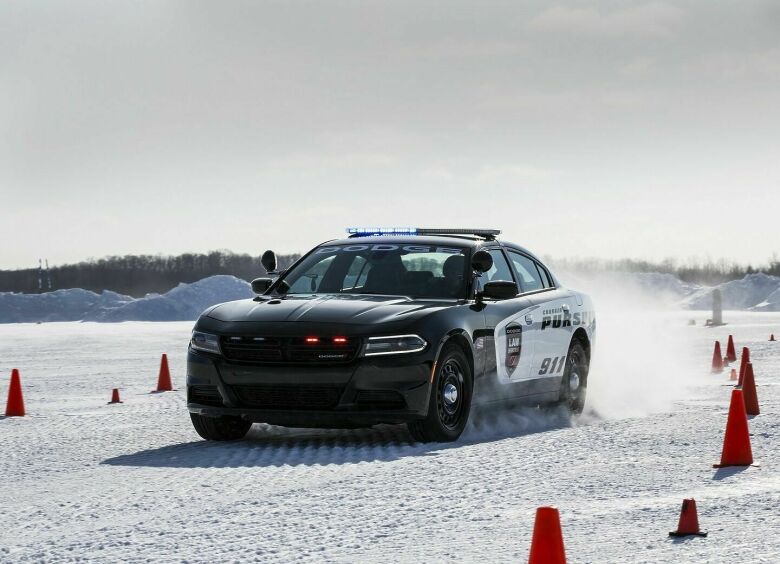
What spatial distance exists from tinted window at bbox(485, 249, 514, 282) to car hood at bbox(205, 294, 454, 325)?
102 centimetres

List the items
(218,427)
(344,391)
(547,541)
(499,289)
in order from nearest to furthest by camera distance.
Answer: (547,541) → (344,391) → (218,427) → (499,289)

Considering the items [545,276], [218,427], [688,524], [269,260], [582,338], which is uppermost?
[269,260]

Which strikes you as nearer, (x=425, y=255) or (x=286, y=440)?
(x=286, y=440)

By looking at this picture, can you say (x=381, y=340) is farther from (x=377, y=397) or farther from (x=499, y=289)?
(x=499, y=289)

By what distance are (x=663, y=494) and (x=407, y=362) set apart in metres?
2.52

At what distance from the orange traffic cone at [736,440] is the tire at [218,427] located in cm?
393

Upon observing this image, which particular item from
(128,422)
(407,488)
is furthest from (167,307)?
(407,488)

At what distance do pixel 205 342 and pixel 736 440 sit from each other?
4160 millimetres

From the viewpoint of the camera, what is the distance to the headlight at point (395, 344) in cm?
943

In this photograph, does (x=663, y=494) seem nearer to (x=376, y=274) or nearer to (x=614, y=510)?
(x=614, y=510)

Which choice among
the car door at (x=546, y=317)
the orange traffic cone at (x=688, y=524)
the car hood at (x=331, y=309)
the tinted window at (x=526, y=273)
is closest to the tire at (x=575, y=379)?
the car door at (x=546, y=317)

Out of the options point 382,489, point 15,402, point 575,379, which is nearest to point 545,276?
point 575,379

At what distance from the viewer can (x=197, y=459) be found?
9.19 meters

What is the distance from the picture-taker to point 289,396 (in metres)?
9.57
